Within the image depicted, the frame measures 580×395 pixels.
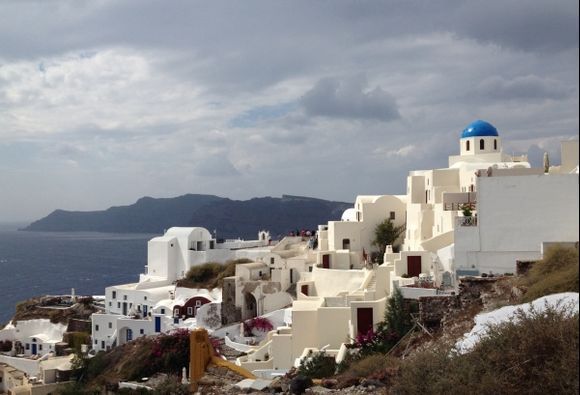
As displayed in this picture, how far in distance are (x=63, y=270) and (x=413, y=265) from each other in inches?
3704

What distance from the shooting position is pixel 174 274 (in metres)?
45.1

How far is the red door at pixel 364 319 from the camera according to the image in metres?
23.3

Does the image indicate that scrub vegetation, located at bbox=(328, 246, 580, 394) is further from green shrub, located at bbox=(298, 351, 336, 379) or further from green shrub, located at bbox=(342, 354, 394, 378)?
green shrub, located at bbox=(298, 351, 336, 379)

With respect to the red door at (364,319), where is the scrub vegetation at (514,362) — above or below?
above

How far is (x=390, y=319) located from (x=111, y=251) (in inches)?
5209

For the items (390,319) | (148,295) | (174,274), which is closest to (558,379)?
(390,319)

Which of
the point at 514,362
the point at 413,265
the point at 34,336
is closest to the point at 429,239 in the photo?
the point at 413,265

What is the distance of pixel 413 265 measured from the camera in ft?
85.9

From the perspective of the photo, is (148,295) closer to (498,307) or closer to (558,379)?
(498,307)

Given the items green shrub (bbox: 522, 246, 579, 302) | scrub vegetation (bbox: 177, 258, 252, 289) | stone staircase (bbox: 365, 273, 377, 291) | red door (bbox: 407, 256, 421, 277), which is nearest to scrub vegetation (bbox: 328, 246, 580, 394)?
green shrub (bbox: 522, 246, 579, 302)

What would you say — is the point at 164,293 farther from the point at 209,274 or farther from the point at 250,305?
the point at 250,305

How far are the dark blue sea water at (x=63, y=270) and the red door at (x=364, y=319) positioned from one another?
5253 cm

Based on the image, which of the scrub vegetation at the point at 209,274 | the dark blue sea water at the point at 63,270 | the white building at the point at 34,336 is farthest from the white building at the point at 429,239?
the dark blue sea water at the point at 63,270

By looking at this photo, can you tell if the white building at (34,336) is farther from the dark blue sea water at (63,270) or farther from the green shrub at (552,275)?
the green shrub at (552,275)
